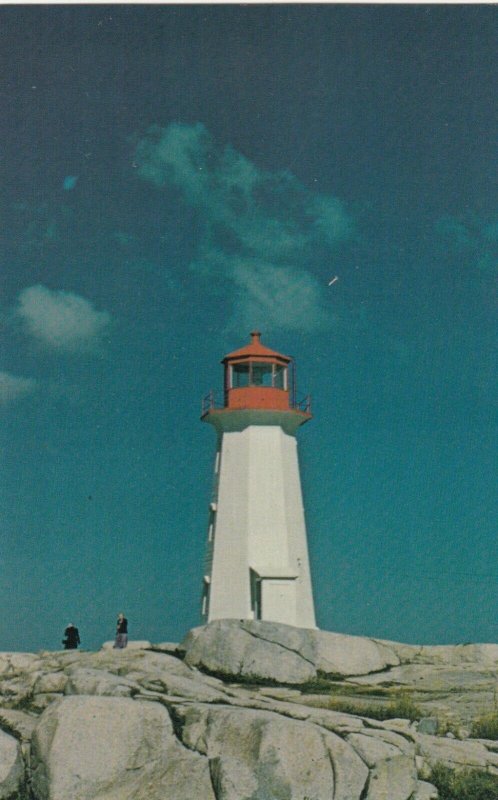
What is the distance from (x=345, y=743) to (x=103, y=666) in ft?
25.9

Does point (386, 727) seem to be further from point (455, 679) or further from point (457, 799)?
point (455, 679)

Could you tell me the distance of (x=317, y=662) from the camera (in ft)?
79.9

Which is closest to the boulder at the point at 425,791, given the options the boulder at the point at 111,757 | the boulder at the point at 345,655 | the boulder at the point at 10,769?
the boulder at the point at 111,757

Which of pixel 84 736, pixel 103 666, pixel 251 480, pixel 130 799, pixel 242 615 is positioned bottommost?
pixel 130 799

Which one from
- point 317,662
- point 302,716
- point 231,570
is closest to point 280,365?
point 231,570

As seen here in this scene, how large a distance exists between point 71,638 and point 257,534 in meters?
6.42

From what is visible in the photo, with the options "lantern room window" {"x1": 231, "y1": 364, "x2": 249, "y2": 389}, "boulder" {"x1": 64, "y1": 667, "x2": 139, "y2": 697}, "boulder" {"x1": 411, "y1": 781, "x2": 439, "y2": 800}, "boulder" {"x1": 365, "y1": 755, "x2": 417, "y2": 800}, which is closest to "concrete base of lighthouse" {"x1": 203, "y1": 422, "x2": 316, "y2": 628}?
"lantern room window" {"x1": 231, "y1": 364, "x2": 249, "y2": 389}

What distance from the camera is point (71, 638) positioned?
27.3 meters

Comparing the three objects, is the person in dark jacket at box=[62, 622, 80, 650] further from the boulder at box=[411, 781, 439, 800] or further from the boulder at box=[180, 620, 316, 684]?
the boulder at box=[411, 781, 439, 800]

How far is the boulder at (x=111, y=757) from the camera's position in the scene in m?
15.3

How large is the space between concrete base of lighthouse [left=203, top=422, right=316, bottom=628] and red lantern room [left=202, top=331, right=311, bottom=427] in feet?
1.81

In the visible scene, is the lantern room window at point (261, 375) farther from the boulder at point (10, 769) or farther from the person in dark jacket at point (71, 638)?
the boulder at point (10, 769)

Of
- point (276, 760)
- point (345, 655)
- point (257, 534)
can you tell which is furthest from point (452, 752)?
point (257, 534)

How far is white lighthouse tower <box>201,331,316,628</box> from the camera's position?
29.1 metres
